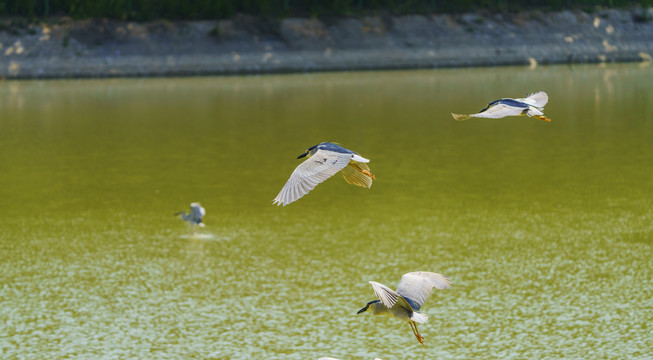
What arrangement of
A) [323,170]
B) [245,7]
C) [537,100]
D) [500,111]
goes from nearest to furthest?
[323,170], [500,111], [537,100], [245,7]

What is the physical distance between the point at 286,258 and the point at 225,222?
3.67 meters

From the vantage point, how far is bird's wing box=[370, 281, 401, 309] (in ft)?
16.9

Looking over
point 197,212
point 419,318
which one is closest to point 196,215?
point 197,212

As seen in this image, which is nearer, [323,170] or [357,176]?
[323,170]

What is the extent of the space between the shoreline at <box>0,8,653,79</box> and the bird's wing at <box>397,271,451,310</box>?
55589 mm

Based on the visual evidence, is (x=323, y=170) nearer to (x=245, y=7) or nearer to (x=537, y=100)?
(x=537, y=100)

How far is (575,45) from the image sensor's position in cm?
6700

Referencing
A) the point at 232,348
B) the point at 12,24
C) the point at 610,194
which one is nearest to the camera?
the point at 232,348

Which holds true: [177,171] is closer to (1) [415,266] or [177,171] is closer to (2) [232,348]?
(1) [415,266]

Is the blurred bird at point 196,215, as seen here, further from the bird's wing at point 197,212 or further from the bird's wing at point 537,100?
the bird's wing at point 537,100

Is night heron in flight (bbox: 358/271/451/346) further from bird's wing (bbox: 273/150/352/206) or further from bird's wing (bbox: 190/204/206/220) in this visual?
bird's wing (bbox: 190/204/206/220)

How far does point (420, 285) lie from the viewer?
6020 millimetres

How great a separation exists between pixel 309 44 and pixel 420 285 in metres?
58.2

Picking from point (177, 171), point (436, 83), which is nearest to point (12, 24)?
point (436, 83)
